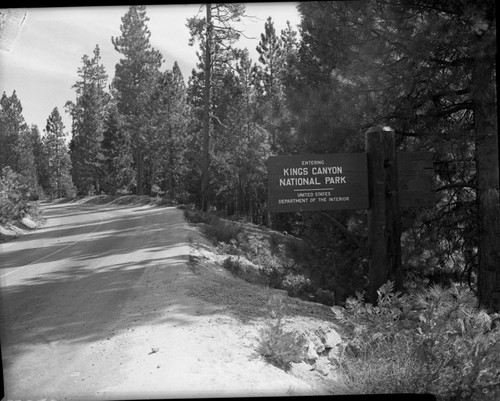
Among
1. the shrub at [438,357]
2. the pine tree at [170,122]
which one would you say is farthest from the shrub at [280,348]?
the pine tree at [170,122]

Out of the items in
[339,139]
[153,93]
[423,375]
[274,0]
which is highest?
[153,93]

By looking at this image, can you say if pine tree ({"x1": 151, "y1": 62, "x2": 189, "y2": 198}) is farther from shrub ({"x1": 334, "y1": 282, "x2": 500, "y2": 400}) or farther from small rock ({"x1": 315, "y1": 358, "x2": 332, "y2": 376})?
shrub ({"x1": 334, "y1": 282, "x2": 500, "y2": 400})

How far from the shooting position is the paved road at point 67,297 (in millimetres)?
3982

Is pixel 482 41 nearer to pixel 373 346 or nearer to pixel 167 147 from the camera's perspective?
Result: pixel 373 346

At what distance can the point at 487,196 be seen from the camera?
20.2ft

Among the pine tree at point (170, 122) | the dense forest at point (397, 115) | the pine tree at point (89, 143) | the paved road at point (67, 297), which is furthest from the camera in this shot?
the pine tree at point (170, 122)

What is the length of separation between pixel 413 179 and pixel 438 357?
1.87m

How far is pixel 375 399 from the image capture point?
328cm

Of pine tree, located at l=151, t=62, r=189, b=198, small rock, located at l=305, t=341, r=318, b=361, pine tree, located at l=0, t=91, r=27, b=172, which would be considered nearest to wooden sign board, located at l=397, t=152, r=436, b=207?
small rock, located at l=305, t=341, r=318, b=361

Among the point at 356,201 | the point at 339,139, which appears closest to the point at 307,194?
the point at 356,201

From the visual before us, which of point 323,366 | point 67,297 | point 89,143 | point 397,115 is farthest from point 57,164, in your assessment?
point 323,366

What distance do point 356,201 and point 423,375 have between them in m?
1.74

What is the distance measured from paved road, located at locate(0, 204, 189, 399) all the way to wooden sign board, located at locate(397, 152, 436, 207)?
11.0 ft

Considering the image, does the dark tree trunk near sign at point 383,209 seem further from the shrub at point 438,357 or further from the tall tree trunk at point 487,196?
the tall tree trunk at point 487,196
